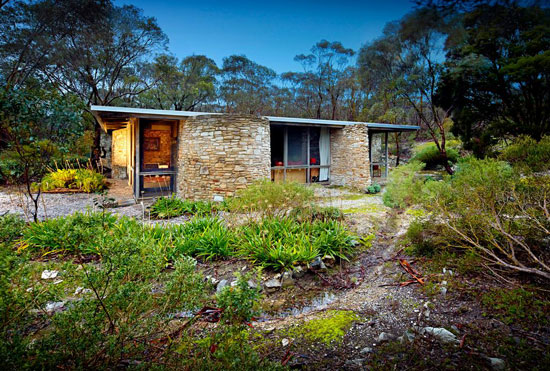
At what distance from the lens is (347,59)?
2459cm

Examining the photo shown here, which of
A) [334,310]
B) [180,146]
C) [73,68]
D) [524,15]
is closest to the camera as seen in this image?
[524,15]

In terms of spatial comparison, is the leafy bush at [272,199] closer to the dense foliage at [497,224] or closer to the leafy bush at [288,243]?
the leafy bush at [288,243]

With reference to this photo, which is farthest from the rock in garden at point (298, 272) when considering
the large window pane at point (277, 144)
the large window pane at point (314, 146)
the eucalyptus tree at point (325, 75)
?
the eucalyptus tree at point (325, 75)

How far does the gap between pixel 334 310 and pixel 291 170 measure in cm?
866

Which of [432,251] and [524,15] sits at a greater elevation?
[524,15]

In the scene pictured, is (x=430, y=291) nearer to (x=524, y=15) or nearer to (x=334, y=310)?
(x=334, y=310)

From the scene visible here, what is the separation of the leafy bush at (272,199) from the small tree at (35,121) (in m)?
3.42

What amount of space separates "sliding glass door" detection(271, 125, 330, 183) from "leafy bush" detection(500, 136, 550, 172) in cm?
694

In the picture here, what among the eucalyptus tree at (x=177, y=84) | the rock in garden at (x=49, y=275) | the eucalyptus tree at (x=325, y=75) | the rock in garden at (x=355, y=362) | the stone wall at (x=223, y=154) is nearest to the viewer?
the rock in garden at (x=355, y=362)

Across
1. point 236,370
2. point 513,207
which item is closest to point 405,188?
point 513,207

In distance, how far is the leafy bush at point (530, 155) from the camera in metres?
3.88

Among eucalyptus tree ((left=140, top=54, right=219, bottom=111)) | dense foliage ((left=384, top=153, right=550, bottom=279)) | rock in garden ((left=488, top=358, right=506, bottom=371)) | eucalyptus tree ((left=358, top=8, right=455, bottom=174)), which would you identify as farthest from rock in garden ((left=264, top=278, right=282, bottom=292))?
eucalyptus tree ((left=140, top=54, right=219, bottom=111))

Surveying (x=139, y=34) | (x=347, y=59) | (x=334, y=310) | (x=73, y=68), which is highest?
(x=347, y=59)

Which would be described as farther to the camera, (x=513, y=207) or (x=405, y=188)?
(x=405, y=188)
